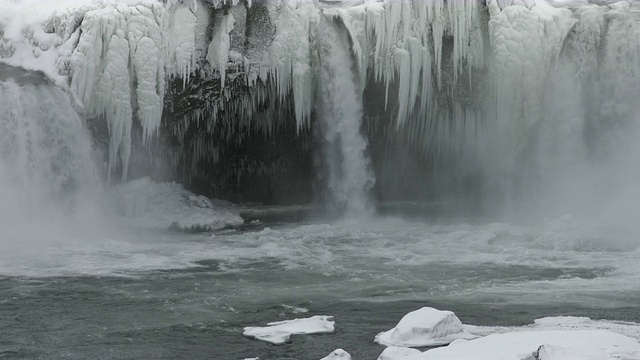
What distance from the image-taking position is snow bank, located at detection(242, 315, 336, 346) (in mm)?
9570

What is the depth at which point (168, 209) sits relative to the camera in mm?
17547

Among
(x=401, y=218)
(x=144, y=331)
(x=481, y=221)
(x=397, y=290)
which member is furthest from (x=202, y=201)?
(x=144, y=331)

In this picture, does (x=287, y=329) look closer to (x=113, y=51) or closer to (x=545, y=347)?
(x=545, y=347)

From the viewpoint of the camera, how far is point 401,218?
17.9 m

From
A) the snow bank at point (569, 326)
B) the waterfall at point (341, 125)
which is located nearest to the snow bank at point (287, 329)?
the snow bank at point (569, 326)

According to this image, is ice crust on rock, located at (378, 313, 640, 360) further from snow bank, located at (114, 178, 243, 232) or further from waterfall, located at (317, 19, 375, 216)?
waterfall, located at (317, 19, 375, 216)

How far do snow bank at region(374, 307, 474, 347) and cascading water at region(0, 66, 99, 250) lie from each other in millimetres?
7273

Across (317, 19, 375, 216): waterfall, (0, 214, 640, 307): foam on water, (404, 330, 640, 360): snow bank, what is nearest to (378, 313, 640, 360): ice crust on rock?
(404, 330, 640, 360): snow bank

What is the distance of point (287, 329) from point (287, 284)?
2.36 metres

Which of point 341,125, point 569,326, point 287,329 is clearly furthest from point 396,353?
point 341,125

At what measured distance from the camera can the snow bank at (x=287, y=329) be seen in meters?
9.57

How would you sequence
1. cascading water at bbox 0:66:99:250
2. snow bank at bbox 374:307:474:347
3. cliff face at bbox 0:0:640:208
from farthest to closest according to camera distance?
1. cliff face at bbox 0:0:640:208
2. cascading water at bbox 0:66:99:250
3. snow bank at bbox 374:307:474:347

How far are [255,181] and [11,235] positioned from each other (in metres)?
5.39

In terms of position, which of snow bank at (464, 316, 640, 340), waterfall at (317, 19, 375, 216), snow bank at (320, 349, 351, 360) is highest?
waterfall at (317, 19, 375, 216)
